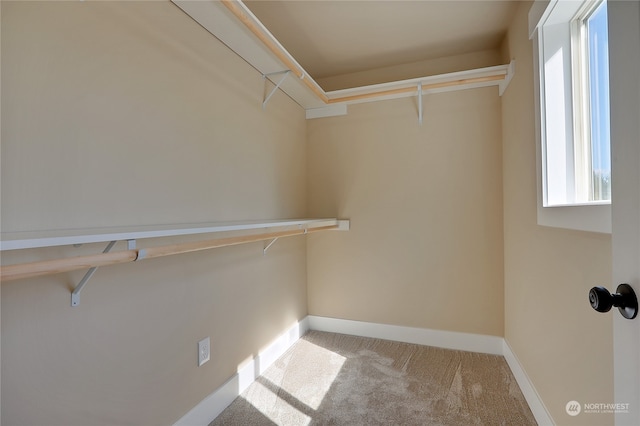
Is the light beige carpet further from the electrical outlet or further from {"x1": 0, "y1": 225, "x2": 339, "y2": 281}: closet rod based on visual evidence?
{"x1": 0, "y1": 225, "x2": 339, "y2": 281}: closet rod

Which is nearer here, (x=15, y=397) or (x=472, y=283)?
(x=15, y=397)

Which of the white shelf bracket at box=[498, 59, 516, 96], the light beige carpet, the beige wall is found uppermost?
the beige wall

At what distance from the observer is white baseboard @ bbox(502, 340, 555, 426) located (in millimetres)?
1380

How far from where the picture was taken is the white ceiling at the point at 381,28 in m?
1.77

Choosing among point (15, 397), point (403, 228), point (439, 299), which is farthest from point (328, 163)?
point (15, 397)

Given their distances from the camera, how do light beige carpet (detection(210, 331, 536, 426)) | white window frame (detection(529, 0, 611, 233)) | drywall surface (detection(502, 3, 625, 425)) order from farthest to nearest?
light beige carpet (detection(210, 331, 536, 426)), white window frame (detection(529, 0, 611, 233)), drywall surface (detection(502, 3, 625, 425))

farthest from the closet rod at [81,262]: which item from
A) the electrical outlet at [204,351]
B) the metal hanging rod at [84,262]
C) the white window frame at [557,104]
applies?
the white window frame at [557,104]

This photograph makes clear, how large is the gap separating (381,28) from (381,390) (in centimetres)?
236

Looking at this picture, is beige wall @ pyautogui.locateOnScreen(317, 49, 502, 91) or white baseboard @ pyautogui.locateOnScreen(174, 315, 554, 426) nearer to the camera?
white baseboard @ pyautogui.locateOnScreen(174, 315, 554, 426)

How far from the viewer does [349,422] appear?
1.50 meters

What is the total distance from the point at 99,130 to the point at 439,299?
7.85 feet

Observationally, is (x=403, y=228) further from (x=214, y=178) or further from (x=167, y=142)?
(x=167, y=142)

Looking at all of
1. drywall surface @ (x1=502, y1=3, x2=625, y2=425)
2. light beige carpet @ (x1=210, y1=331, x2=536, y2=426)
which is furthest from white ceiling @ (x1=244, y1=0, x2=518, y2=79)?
light beige carpet @ (x1=210, y1=331, x2=536, y2=426)

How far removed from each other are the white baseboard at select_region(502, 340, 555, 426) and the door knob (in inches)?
45.8
